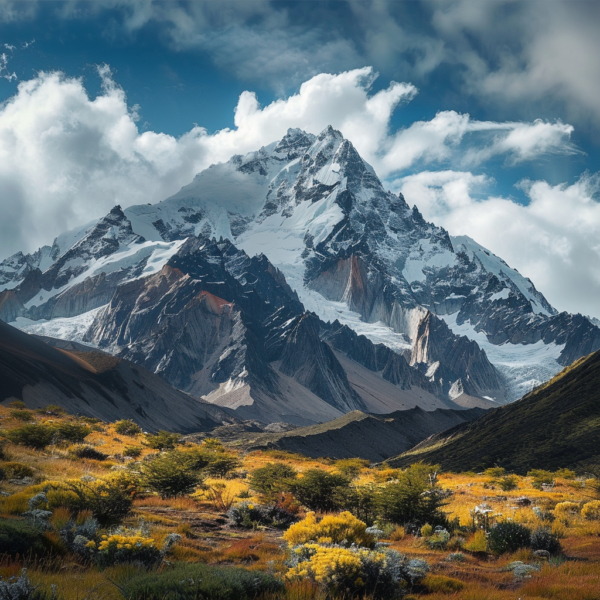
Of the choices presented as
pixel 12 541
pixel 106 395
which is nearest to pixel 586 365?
pixel 106 395

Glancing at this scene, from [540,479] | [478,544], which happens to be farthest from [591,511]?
[540,479]

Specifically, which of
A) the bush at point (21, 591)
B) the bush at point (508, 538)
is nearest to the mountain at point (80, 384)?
the bush at point (508, 538)

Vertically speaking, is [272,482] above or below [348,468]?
above

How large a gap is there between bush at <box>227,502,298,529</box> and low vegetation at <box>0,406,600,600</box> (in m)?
0.05

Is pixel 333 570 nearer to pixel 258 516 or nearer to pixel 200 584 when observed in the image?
pixel 200 584

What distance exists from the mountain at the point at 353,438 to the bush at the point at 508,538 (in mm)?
100693

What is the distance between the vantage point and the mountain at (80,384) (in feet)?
420

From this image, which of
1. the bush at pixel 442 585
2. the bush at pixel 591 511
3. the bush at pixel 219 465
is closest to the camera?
the bush at pixel 442 585

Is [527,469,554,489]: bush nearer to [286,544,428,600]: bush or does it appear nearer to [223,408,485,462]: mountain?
[286,544,428,600]: bush

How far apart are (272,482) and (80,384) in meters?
143

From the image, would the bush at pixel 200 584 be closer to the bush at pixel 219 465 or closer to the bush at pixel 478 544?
the bush at pixel 478 544

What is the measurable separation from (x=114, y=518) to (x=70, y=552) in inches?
131

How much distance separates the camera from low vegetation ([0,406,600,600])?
33.5ft

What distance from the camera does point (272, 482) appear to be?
24.1 meters
